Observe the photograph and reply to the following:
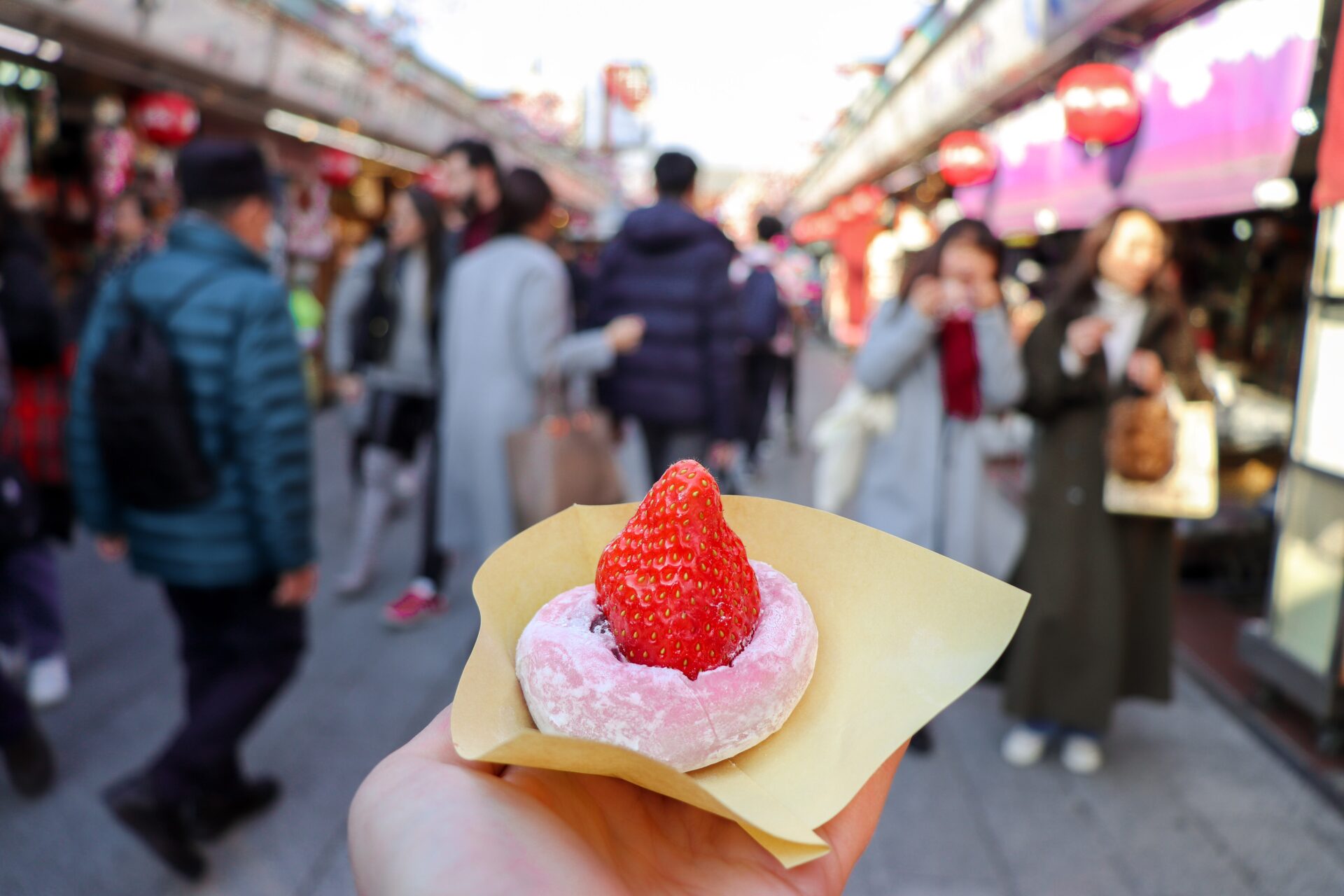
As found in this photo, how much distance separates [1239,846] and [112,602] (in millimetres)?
4432

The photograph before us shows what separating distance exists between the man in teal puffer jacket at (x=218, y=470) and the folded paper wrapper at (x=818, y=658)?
137cm

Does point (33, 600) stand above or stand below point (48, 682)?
above

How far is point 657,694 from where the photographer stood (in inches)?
34.9

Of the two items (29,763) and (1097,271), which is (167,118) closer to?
(29,763)

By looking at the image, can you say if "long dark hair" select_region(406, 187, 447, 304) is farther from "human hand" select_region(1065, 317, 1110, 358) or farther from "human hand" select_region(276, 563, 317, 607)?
"human hand" select_region(1065, 317, 1110, 358)

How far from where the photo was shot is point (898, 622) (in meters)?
1.02

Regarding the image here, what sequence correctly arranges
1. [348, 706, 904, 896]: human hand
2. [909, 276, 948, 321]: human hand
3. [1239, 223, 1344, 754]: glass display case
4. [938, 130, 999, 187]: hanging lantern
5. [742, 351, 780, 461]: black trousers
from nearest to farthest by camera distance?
[348, 706, 904, 896]: human hand → [909, 276, 948, 321]: human hand → [1239, 223, 1344, 754]: glass display case → [742, 351, 780, 461]: black trousers → [938, 130, 999, 187]: hanging lantern

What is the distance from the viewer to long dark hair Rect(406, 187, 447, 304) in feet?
12.0

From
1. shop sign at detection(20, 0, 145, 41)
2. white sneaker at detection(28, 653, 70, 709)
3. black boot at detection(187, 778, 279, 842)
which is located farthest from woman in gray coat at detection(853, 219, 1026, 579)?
shop sign at detection(20, 0, 145, 41)

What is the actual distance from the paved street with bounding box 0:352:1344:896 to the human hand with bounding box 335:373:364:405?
106cm

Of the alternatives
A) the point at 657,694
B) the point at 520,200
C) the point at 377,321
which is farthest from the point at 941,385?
the point at 377,321

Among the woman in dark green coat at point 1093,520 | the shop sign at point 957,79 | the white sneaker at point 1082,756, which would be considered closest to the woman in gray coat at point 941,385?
the woman in dark green coat at point 1093,520

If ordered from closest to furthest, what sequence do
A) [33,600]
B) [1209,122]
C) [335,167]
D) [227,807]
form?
[227,807] → [33,600] → [1209,122] → [335,167]

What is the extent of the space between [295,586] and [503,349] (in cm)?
116
